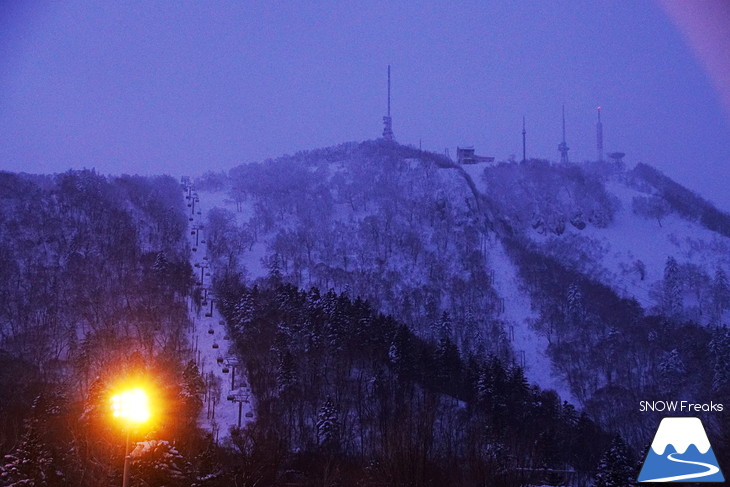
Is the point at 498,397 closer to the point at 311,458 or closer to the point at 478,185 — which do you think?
the point at 311,458

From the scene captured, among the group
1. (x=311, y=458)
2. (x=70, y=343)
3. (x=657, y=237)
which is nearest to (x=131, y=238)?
(x=70, y=343)

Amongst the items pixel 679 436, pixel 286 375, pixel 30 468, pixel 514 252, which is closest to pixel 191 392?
pixel 286 375

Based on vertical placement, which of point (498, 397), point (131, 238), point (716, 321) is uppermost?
point (131, 238)

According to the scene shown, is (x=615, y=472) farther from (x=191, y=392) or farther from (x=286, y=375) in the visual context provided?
(x=191, y=392)

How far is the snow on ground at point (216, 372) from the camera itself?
52.2 m

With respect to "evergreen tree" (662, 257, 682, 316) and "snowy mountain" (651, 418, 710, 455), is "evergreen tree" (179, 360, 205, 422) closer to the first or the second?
"snowy mountain" (651, 418, 710, 455)

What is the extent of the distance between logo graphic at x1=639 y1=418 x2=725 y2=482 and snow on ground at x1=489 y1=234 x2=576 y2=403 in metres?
60.2

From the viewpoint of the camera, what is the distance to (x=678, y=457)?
1886cm

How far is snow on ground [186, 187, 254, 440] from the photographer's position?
52.2 meters

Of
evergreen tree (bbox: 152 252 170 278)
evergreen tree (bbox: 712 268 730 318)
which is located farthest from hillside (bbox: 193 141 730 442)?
evergreen tree (bbox: 152 252 170 278)

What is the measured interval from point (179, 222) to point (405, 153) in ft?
186

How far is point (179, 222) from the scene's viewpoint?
109m

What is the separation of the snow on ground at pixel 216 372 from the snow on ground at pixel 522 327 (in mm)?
36946

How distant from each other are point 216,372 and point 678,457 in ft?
151
